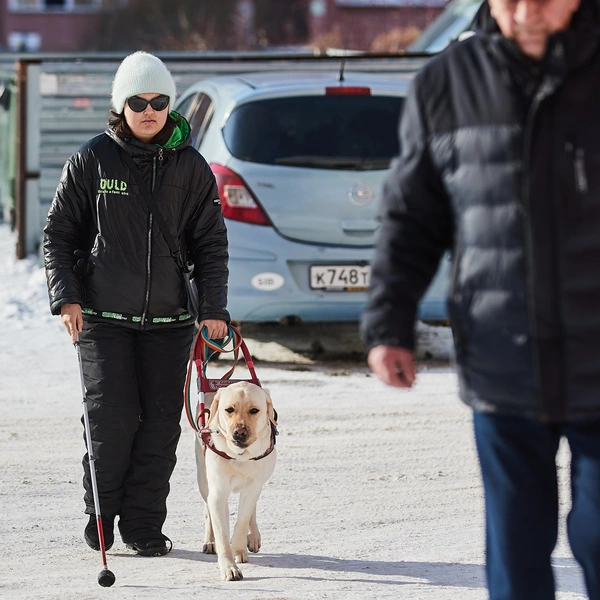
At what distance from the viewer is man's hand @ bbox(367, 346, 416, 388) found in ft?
9.98

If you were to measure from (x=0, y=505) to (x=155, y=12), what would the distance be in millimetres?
36359

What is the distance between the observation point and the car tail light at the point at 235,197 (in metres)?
7.98

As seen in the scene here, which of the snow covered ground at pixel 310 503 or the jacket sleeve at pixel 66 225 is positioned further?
the jacket sleeve at pixel 66 225

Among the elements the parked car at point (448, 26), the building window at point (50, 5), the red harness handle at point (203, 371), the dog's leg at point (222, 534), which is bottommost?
the dog's leg at point (222, 534)

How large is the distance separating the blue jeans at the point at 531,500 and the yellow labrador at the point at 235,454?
1575 millimetres

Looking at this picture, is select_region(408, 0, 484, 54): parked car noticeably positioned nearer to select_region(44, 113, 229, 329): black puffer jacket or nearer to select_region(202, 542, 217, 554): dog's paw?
select_region(44, 113, 229, 329): black puffer jacket

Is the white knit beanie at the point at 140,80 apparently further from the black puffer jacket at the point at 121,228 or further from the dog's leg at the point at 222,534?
the dog's leg at the point at 222,534

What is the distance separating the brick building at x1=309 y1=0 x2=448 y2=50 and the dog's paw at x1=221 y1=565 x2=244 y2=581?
2298 centimetres

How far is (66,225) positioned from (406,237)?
2128 millimetres

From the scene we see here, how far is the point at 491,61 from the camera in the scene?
2.96 m

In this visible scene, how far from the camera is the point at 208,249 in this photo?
5000mm

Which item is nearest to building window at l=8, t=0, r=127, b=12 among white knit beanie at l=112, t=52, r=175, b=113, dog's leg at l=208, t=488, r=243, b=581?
white knit beanie at l=112, t=52, r=175, b=113

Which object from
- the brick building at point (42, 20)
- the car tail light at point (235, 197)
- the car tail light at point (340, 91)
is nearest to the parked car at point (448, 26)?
the car tail light at point (340, 91)

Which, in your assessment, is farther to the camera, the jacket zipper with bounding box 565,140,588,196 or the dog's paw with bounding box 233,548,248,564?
the dog's paw with bounding box 233,548,248,564
